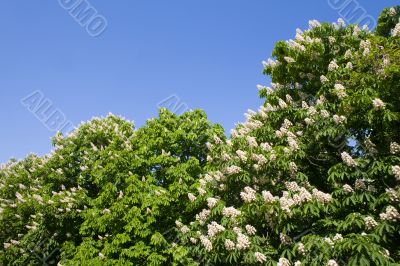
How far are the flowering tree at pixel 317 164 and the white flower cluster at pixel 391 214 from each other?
2cm

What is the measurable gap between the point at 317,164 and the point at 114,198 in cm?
990

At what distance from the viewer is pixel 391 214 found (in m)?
8.42

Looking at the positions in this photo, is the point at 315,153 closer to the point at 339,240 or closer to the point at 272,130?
the point at 272,130

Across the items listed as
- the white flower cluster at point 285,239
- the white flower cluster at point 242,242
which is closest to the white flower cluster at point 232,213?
the white flower cluster at point 242,242

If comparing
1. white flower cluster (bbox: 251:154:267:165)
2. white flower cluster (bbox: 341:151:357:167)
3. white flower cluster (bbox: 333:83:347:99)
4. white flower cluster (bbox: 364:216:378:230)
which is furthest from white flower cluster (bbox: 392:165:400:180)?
white flower cluster (bbox: 251:154:267:165)

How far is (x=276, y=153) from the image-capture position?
10969mm

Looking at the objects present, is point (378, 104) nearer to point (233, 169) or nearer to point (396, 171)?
point (396, 171)

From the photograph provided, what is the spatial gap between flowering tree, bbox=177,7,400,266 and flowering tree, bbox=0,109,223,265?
3.27m

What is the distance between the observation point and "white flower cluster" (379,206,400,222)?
330 inches

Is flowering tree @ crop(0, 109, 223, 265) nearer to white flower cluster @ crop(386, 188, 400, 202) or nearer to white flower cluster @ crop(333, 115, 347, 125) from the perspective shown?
white flower cluster @ crop(333, 115, 347, 125)

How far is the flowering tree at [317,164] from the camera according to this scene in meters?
8.88

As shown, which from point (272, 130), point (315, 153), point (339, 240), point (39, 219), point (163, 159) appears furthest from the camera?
point (39, 219)

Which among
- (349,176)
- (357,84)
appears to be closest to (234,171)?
(349,176)

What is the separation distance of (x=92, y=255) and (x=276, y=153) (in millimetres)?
11230
